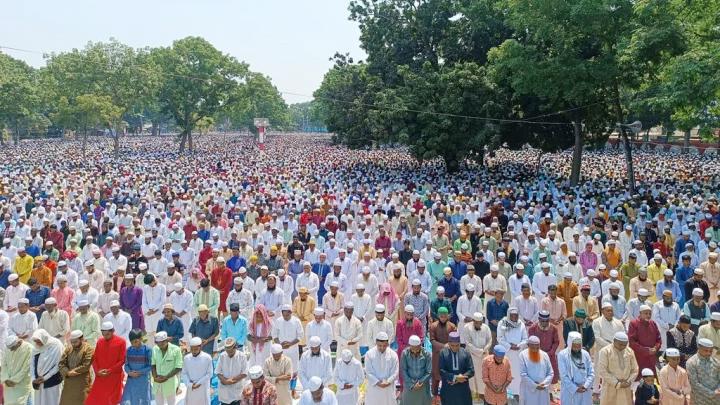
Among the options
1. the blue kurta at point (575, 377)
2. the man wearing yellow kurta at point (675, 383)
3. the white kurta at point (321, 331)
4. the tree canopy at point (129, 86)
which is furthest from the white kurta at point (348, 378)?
the tree canopy at point (129, 86)

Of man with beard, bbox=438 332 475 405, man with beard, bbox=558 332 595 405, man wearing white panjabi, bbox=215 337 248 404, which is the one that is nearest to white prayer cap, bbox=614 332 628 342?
man with beard, bbox=558 332 595 405

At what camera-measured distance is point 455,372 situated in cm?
532

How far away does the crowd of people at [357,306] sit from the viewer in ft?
17.5

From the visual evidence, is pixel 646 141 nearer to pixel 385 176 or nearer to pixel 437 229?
pixel 385 176

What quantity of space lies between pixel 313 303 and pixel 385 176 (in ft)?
52.5

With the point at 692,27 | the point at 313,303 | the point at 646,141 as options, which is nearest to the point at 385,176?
the point at 692,27

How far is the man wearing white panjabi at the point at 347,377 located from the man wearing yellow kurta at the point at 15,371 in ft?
9.73

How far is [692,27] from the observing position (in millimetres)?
16016

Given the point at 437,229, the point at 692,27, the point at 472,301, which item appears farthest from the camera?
the point at 692,27

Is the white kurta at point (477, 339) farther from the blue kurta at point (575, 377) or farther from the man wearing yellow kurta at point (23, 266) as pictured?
the man wearing yellow kurta at point (23, 266)

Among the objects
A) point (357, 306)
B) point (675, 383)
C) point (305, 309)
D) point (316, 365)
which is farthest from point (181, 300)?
point (675, 383)

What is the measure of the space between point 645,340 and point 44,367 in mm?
6118

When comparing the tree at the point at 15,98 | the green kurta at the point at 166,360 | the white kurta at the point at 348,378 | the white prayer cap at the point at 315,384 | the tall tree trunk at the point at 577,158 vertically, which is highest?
the tree at the point at 15,98

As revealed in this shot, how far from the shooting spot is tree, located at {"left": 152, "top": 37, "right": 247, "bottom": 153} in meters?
39.5
